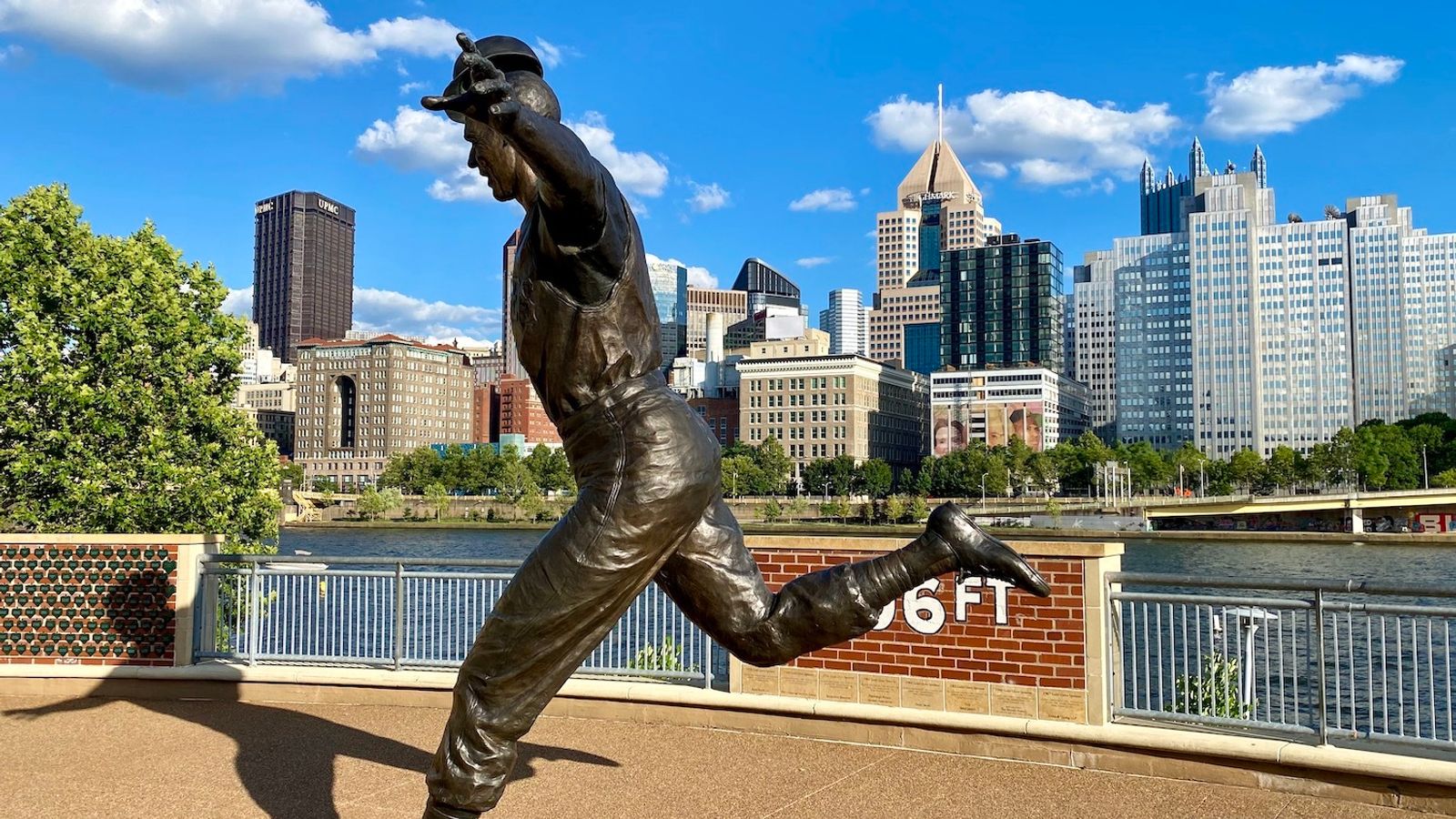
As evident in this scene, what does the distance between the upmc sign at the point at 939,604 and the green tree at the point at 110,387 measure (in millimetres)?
10157

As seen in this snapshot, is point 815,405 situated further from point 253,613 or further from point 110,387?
point 253,613

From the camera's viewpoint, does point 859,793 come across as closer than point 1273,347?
Yes

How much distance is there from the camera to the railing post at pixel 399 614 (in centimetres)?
817

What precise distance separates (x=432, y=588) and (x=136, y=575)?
7.24ft

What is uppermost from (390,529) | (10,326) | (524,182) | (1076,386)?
(1076,386)

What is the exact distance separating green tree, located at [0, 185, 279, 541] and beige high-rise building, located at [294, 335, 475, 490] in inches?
5170

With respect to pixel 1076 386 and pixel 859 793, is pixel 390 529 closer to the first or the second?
pixel 859 793

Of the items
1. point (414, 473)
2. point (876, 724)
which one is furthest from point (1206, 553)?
point (414, 473)

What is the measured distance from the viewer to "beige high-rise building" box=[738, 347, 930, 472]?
126m

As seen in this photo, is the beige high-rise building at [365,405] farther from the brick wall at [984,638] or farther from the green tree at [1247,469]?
the brick wall at [984,638]

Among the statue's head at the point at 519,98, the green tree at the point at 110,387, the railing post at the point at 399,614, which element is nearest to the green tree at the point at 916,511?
the green tree at the point at 110,387

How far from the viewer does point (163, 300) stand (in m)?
13.8

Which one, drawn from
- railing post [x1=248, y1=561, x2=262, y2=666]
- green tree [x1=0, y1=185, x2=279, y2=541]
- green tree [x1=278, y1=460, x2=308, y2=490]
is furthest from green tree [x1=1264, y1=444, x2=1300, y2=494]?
railing post [x1=248, y1=561, x2=262, y2=666]

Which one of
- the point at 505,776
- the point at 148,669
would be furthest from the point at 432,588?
the point at 505,776
